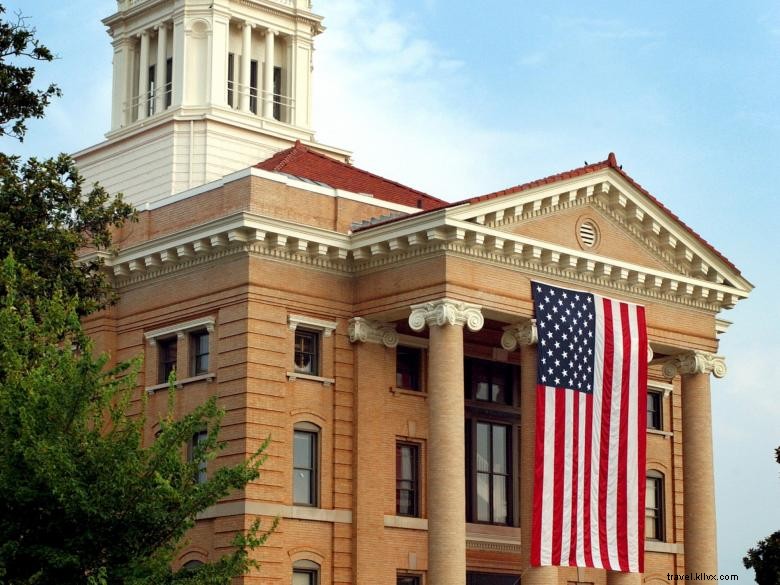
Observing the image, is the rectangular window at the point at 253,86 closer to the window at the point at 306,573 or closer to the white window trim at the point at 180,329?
the white window trim at the point at 180,329

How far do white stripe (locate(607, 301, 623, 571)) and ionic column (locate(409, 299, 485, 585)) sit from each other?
437 cm

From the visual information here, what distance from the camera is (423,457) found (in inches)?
1614

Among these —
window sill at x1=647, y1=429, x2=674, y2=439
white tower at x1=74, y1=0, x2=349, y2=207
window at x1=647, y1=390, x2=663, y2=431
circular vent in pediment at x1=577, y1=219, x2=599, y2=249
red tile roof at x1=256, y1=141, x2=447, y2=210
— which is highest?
white tower at x1=74, y1=0, x2=349, y2=207

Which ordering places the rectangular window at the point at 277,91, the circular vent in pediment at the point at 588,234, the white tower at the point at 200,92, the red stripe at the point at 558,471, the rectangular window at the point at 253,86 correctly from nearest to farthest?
the red stripe at the point at 558,471 → the circular vent in pediment at the point at 588,234 → the white tower at the point at 200,92 → the rectangular window at the point at 253,86 → the rectangular window at the point at 277,91

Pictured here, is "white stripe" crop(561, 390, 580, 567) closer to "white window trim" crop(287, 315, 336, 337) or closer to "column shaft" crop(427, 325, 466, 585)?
"column shaft" crop(427, 325, 466, 585)

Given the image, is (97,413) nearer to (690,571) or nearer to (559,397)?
(559,397)

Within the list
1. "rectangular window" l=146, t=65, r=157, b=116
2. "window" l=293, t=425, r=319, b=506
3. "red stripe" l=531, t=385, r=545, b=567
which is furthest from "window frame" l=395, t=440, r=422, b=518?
"rectangular window" l=146, t=65, r=157, b=116

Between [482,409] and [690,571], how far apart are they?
6.90m

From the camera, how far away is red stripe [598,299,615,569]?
39719 millimetres

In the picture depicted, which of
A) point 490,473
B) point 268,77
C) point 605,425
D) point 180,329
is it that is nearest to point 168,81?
point 268,77

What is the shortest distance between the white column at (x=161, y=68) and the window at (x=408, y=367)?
53.6ft

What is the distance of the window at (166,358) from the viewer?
40.8 metres

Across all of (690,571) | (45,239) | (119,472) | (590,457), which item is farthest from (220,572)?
(690,571)

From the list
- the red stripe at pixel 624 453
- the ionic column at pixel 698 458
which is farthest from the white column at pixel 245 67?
the red stripe at pixel 624 453
